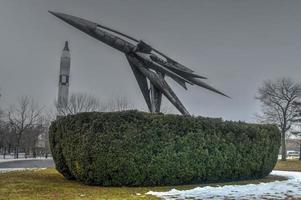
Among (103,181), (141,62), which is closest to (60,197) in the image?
(103,181)

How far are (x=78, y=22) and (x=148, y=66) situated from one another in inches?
143

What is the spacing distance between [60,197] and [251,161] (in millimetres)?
8724

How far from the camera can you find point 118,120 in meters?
13.3

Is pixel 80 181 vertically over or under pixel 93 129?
under

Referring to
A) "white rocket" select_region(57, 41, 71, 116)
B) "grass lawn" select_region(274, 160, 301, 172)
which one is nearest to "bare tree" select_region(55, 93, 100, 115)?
"white rocket" select_region(57, 41, 71, 116)

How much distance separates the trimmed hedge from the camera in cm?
1318

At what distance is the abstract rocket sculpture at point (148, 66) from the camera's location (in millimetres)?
16688

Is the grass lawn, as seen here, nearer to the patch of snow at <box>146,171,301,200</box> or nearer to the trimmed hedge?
the trimmed hedge

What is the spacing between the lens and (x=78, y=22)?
16.5m

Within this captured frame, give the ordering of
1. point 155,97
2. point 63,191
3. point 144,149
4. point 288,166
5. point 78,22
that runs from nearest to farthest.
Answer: point 63,191 → point 144,149 → point 78,22 → point 155,97 → point 288,166

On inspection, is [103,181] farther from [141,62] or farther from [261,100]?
[261,100]

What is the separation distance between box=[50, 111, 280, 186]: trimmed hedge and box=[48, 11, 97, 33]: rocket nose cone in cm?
414

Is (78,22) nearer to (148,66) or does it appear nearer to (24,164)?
(148,66)

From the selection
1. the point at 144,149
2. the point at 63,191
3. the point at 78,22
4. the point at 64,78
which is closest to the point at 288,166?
the point at 144,149
